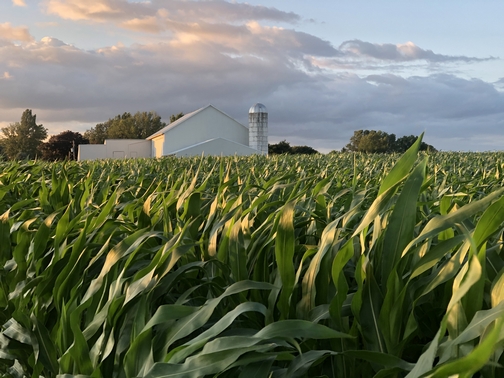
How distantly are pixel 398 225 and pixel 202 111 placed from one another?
5153 centimetres

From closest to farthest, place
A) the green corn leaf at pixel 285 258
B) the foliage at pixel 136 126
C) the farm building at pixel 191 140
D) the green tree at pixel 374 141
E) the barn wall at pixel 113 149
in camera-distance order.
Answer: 1. the green corn leaf at pixel 285 258
2. the farm building at pixel 191 140
3. the barn wall at pixel 113 149
4. the green tree at pixel 374 141
5. the foliage at pixel 136 126

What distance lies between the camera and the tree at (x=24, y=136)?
247 ft

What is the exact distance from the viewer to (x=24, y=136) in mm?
76250

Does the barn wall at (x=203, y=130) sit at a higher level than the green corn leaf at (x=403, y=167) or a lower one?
higher

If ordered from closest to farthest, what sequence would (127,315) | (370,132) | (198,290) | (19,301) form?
(127,315) < (198,290) < (19,301) < (370,132)

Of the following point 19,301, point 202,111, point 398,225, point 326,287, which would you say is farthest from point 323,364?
point 202,111

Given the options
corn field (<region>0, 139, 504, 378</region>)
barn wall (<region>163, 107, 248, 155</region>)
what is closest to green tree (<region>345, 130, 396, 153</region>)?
barn wall (<region>163, 107, 248, 155</region>)

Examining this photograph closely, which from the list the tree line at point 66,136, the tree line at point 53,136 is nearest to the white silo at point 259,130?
the tree line at point 66,136

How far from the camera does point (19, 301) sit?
4.67 feet

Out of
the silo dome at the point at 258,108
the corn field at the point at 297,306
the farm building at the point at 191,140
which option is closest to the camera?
the corn field at the point at 297,306

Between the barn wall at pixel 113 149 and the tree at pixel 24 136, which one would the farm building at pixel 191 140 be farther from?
the tree at pixel 24 136

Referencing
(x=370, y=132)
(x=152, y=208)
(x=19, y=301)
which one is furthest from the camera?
(x=370, y=132)

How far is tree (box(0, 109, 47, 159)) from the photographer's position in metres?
75.4

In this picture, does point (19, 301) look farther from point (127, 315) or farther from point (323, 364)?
point (323, 364)
